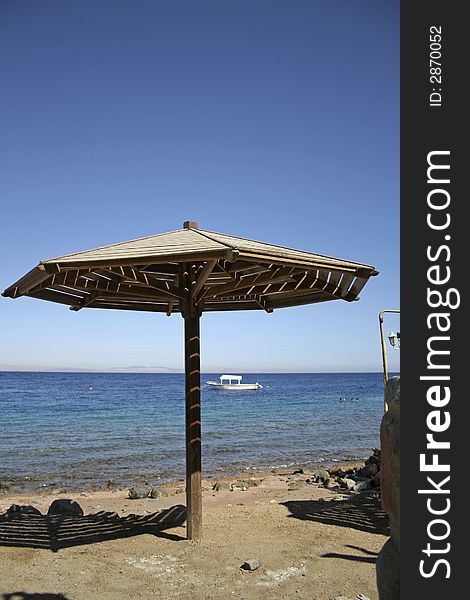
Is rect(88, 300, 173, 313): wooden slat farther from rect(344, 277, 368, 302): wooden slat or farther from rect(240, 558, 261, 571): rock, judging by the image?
rect(240, 558, 261, 571): rock

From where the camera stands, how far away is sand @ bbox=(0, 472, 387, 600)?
493 cm

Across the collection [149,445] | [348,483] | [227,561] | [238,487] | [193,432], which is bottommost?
[149,445]

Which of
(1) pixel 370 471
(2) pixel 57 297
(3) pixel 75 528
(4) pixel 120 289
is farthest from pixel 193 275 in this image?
(1) pixel 370 471

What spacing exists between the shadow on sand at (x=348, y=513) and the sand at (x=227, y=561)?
14mm

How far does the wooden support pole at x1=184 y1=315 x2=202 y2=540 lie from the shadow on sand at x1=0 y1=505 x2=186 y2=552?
334 mm

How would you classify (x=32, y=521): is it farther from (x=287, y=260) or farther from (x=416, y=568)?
(x=416, y=568)

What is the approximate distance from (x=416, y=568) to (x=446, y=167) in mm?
1670

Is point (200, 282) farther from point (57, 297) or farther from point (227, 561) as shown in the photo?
point (227, 561)

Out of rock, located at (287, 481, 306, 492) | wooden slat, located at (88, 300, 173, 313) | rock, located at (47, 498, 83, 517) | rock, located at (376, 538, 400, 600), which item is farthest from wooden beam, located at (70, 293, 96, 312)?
rock, located at (287, 481, 306, 492)

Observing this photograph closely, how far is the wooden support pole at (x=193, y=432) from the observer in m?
6.56

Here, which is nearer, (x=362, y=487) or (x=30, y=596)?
(x=30, y=596)

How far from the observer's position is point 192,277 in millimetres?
6875

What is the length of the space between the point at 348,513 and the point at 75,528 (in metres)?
3.84

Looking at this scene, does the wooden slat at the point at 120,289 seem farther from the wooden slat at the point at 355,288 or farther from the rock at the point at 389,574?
the rock at the point at 389,574
